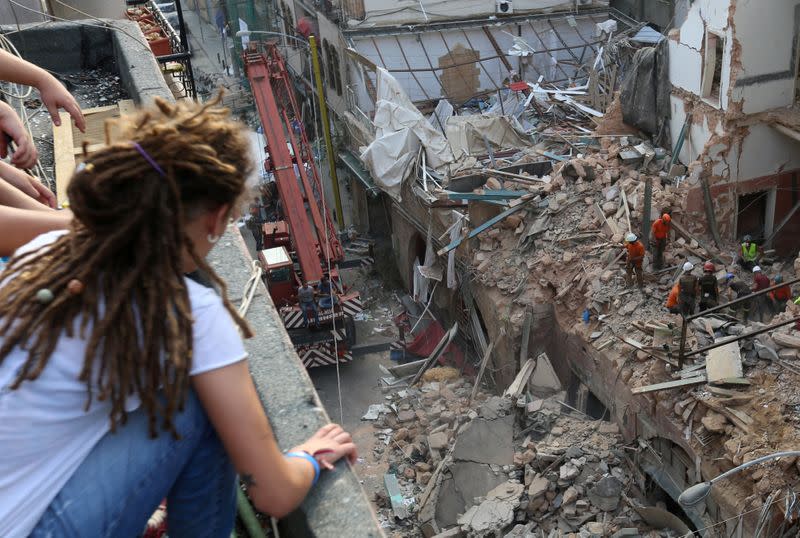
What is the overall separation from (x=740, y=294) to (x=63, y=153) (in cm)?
1087

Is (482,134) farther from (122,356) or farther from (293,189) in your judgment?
(122,356)

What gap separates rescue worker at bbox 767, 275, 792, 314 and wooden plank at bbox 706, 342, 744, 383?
6.42 ft

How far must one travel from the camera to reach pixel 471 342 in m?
18.9

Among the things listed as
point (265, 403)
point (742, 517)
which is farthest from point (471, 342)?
point (265, 403)

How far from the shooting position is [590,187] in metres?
17.5

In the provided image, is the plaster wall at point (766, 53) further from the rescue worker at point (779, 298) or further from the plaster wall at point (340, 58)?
the plaster wall at point (340, 58)

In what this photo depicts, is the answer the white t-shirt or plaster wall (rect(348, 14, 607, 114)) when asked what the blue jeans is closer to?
the white t-shirt

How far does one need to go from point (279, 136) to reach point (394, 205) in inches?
169

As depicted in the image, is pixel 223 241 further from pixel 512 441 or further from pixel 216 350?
pixel 512 441

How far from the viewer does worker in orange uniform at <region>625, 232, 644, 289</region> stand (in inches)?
561

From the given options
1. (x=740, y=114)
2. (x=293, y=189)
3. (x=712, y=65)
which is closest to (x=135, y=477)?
(x=740, y=114)

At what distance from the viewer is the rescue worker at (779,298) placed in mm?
13656

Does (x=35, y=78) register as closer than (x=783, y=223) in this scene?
Yes

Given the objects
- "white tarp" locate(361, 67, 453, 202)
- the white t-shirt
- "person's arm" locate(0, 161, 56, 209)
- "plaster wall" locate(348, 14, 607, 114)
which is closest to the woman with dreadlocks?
the white t-shirt
